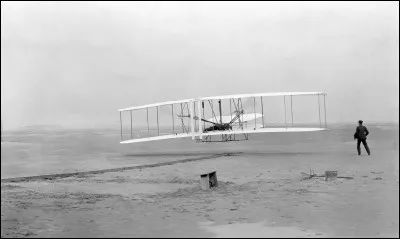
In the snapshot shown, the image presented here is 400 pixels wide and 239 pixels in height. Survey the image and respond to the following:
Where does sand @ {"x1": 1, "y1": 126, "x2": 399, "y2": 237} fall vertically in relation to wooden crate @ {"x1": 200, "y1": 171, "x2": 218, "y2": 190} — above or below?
below

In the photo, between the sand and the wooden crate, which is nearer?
the sand

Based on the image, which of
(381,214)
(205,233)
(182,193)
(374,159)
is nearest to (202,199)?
(182,193)

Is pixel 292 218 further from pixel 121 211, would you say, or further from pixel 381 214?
pixel 121 211

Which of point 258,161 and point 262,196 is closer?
point 262,196

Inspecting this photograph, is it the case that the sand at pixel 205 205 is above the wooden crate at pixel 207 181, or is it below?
below

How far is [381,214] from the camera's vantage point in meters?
9.02

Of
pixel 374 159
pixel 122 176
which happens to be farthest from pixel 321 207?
pixel 374 159

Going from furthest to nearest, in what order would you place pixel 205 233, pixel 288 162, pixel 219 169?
1. pixel 288 162
2. pixel 219 169
3. pixel 205 233

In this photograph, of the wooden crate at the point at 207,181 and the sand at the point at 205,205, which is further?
the wooden crate at the point at 207,181

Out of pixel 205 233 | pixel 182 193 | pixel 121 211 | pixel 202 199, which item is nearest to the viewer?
pixel 205 233

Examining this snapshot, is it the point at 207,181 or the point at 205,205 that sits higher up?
the point at 207,181

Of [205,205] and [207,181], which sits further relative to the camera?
[207,181]

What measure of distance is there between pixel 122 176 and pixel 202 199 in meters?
5.36

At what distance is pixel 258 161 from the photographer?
2020 centimetres
